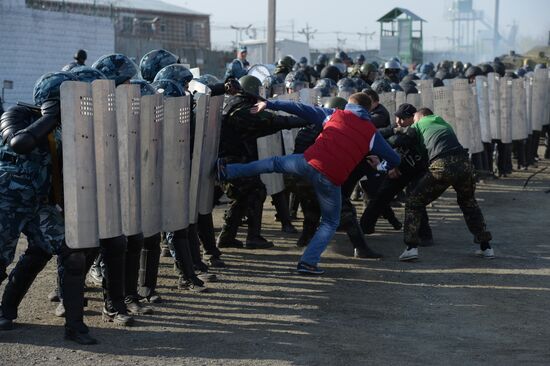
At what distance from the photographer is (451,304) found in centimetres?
825

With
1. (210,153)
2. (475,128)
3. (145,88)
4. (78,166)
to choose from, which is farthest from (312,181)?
(475,128)

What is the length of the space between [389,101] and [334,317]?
22.8 ft

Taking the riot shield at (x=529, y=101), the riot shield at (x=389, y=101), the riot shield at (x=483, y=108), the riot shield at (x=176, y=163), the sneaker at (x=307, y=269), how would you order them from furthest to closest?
the riot shield at (x=529, y=101) → the riot shield at (x=483, y=108) → the riot shield at (x=389, y=101) → the sneaker at (x=307, y=269) → the riot shield at (x=176, y=163)

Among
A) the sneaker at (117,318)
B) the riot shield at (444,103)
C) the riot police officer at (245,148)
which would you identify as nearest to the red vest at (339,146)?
the riot police officer at (245,148)

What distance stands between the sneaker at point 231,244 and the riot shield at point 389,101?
4.09 meters

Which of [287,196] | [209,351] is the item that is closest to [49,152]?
[209,351]

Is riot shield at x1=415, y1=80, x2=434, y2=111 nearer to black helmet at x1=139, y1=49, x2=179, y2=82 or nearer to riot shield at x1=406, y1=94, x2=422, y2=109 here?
riot shield at x1=406, y1=94, x2=422, y2=109

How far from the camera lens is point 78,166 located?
6539 millimetres

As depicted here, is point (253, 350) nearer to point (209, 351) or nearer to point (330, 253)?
point (209, 351)

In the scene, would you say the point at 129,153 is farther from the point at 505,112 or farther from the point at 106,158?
the point at 505,112

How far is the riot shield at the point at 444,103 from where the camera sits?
50.4ft

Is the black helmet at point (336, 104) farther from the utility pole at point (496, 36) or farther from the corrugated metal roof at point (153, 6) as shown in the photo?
the utility pole at point (496, 36)

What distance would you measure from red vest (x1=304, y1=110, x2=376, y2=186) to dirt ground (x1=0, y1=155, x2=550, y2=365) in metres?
1.06

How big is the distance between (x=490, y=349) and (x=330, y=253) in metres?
3.92
